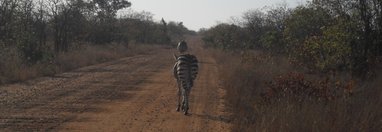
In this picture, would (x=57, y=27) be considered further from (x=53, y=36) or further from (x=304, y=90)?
(x=304, y=90)

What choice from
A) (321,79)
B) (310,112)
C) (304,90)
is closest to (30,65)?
(321,79)

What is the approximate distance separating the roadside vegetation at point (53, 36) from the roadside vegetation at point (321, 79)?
669 centimetres

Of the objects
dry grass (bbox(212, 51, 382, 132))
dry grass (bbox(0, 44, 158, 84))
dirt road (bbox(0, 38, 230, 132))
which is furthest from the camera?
dry grass (bbox(0, 44, 158, 84))

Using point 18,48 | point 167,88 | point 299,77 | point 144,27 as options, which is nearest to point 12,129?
point 299,77

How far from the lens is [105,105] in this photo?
11820 millimetres

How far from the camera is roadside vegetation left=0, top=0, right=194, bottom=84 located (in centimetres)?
1869

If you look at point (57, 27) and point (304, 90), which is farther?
point (57, 27)

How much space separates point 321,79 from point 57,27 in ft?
58.4

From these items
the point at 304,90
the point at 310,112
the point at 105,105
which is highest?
the point at 304,90

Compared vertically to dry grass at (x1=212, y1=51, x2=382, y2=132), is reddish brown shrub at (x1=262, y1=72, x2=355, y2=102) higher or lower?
higher

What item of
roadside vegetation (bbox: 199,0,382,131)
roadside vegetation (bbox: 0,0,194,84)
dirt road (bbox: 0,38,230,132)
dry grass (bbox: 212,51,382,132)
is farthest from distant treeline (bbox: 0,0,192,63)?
dry grass (bbox: 212,51,382,132)

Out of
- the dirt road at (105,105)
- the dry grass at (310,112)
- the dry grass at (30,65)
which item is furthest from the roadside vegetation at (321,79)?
the dry grass at (30,65)

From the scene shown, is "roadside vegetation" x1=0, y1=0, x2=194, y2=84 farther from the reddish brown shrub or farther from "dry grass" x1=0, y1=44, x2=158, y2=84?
the reddish brown shrub

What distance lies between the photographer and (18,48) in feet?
65.8
